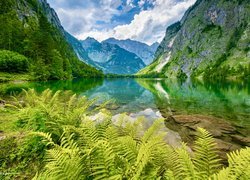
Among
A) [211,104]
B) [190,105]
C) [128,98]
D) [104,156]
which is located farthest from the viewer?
[128,98]

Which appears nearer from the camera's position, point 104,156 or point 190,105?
point 104,156

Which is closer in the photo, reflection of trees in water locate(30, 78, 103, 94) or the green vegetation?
the green vegetation

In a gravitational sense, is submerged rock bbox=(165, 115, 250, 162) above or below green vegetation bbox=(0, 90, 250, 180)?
below

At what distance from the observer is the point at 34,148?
7.26m

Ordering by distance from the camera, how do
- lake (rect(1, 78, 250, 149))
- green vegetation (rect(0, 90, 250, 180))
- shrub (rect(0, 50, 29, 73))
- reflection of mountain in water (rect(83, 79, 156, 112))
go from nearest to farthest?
green vegetation (rect(0, 90, 250, 180)), lake (rect(1, 78, 250, 149)), reflection of mountain in water (rect(83, 79, 156, 112)), shrub (rect(0, 50, 29, 73))

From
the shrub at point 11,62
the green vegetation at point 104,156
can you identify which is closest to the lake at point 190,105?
the green vegetation at point 104,156

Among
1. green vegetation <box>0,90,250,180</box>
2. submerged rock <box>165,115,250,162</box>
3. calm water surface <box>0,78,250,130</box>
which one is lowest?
calm water surface <box>0,78,250,130</box>

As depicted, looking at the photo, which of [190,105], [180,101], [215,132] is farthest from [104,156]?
[180,101]

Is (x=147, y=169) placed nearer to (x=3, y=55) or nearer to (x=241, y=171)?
(x=241, y=171)

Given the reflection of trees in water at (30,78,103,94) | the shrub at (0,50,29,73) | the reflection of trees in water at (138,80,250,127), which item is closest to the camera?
the reflection of trees in water at (138,80,250,127)

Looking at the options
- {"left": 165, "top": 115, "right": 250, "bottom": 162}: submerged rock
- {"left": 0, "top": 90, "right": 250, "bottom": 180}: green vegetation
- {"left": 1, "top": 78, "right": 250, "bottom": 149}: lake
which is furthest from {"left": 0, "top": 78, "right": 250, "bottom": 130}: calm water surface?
{"left": 0, "top": 90, "right": 250, "bottom": 180}: green vegetation

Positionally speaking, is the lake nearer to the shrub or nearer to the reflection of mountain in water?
the reflection of mountain in water

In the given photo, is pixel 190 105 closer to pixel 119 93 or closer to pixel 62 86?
pixel 119 93

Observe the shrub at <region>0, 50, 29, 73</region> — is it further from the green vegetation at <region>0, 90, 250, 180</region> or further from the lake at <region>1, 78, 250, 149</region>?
the green vegetation at <region>0, 90, 250, 180</region>
